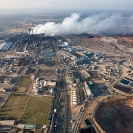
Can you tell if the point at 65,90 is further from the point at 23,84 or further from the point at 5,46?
the point at 5,46

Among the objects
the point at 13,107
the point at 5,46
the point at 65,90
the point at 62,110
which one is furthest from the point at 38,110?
the point at 5,46

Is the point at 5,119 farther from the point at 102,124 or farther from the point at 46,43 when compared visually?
the point at 46,43

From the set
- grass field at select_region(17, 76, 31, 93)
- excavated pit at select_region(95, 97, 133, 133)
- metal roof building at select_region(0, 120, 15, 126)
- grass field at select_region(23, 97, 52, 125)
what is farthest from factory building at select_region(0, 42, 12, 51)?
excavated pit at select_region(95, 97, 133, 133)

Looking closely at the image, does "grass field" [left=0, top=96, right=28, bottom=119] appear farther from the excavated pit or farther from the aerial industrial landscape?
the excavated pit

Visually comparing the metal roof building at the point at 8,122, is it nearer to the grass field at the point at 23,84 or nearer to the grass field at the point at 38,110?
the grass field at the point at 38,110

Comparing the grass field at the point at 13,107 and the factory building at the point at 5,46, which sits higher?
the factory building at the point at 5,46

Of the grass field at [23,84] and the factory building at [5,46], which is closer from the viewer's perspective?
the grass field at [23,84]

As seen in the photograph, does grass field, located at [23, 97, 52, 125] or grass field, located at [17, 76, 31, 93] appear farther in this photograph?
grass field, located at [17, 76, 31, 93]

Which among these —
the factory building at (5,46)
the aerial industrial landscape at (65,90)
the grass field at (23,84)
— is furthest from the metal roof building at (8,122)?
the factory building at (5,46)
